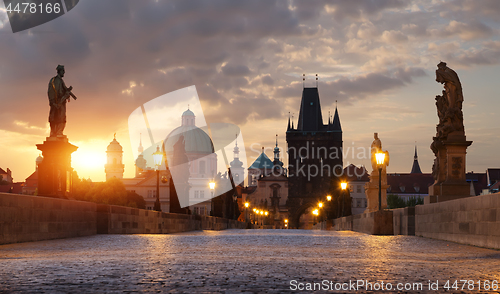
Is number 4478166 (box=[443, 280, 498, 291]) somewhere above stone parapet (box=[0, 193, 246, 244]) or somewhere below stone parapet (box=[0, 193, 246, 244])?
below

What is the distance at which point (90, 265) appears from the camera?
24.2ft

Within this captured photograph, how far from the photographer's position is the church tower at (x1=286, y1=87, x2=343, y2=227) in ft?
430

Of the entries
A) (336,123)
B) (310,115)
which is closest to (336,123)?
(336,123)

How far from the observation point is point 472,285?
578 centimetres

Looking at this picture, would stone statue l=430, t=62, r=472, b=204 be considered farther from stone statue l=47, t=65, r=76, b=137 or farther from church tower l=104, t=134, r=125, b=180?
church tower l=104, t=134, r=125, b=180

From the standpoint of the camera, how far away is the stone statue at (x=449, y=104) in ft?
57.9

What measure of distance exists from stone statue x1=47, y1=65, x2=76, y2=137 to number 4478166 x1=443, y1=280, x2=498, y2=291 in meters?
15.2

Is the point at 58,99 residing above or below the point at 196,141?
below

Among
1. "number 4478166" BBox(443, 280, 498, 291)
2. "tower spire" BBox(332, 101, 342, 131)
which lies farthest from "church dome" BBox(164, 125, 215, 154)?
"number 4478166" BBox(443, 280, 498, 291)

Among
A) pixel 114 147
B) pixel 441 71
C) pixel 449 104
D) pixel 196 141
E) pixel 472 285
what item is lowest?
pixel 472 285

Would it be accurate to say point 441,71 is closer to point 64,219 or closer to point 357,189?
point 64,219

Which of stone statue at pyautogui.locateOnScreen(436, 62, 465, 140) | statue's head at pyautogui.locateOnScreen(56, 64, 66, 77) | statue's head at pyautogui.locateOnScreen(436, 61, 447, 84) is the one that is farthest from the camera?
statue's head at pyautogui.locateOnScreen(56, 64, 66, 77)

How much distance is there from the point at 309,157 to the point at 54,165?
375 ft

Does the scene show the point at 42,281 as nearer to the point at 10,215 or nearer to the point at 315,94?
the point at 10,215
